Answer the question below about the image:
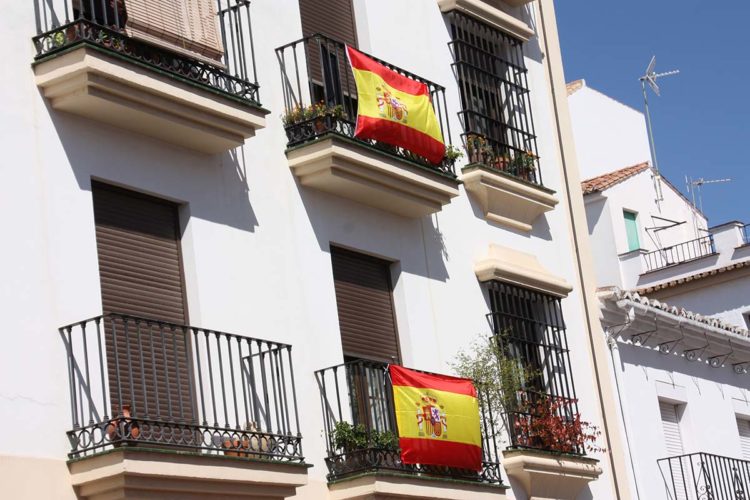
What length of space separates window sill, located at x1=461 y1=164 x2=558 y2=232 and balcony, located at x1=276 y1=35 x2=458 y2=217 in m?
0.90

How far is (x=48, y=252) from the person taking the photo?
1139cm

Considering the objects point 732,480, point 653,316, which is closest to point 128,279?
point 653,316

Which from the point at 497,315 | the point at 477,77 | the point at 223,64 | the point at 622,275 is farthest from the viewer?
the point at 622,275

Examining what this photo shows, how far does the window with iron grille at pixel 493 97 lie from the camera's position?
57.0 ft

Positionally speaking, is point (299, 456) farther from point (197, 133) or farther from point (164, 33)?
point (164, 33)

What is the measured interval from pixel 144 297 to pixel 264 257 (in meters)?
1.58

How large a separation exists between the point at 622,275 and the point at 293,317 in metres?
18.6

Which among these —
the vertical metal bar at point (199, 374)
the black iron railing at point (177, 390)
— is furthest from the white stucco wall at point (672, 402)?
the vertical metal bar at point (199, 374)

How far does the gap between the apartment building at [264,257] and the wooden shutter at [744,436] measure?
4123mm

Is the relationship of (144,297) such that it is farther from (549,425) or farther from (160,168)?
(549,425)

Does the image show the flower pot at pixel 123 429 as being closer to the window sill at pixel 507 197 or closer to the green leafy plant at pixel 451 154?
the green leafy plant at pixel 451 154

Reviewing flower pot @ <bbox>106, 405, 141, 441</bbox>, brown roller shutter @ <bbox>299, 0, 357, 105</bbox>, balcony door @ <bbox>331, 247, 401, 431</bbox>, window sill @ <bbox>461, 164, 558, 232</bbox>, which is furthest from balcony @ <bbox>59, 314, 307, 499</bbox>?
window sill @ <bbox>461, 164, 558, 232</bbox>

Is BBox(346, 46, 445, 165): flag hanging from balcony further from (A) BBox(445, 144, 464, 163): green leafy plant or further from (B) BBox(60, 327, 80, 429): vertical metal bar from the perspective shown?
(B) BBox(60, 327, 80, 429): vertical metal bar

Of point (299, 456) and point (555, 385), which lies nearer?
point (299, 456)
